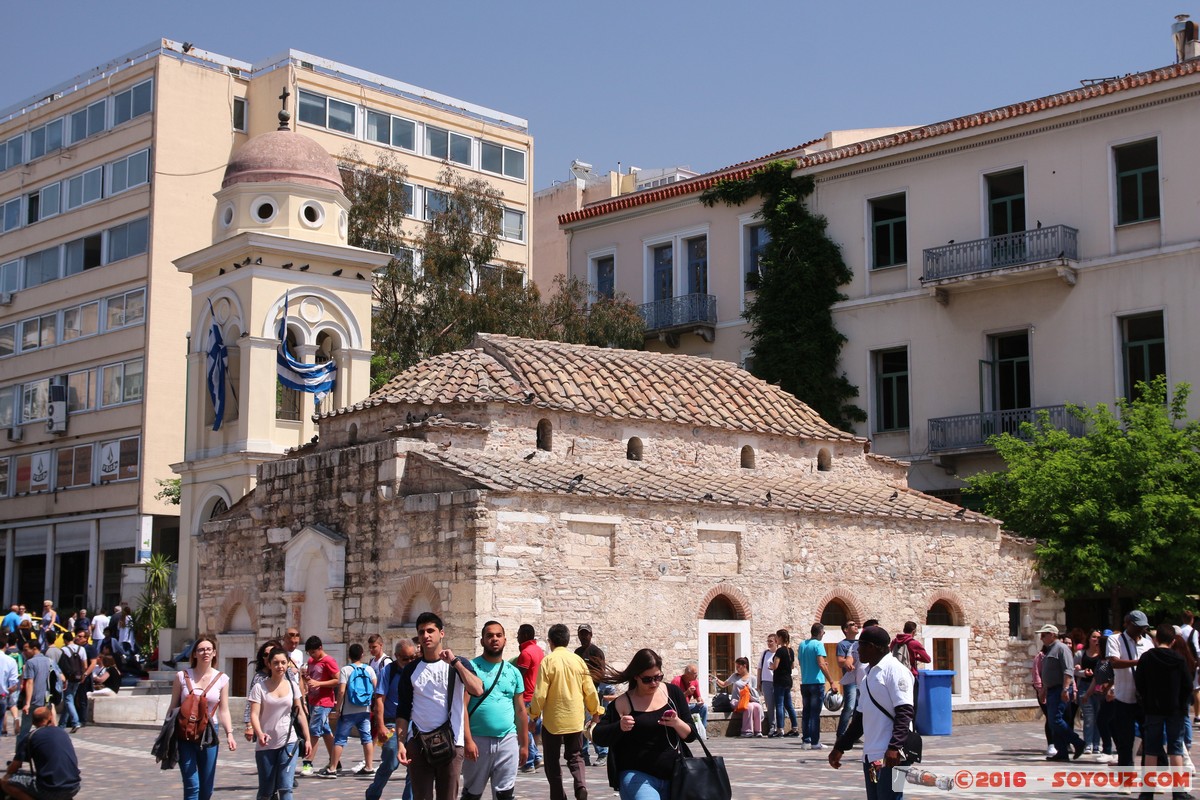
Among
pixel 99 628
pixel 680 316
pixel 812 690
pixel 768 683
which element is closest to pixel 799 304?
pixel 680 316

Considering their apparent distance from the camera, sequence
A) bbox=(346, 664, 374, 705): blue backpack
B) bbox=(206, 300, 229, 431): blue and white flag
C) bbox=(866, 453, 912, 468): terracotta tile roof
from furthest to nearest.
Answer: bbox=(206, 300, 229, 431): blue and white flag, bbox=(866, 453, 912, 468): terracotta tile roof, bbox=(346, 664, 374, 705): blue backpack

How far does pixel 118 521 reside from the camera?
41500 mm

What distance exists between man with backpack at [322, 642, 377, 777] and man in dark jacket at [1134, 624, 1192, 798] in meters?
7.42

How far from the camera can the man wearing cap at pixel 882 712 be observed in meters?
8.74

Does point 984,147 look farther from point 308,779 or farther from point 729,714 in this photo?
point 308,779

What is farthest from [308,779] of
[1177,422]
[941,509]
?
[1177,422]

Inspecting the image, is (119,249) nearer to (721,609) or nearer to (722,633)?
(721,609)

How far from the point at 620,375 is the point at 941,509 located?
564 centimetres

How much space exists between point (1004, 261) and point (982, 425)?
10.6 feet

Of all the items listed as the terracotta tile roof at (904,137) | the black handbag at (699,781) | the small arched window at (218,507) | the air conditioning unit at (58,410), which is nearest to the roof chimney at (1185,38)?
the terracotta tile roof at (904,137)

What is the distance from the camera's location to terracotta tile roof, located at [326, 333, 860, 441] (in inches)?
888

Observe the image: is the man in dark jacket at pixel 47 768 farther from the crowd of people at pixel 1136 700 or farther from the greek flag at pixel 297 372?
the greek flag at pixel 297 372

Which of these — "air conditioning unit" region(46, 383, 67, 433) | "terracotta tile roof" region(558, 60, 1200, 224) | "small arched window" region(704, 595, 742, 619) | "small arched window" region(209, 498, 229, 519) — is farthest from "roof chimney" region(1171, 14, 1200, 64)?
"air conditioning unit" region(46, 383, 67, 433)

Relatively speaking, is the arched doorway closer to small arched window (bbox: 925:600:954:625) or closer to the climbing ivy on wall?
small arched window (bbox: 925:600:954:625)
